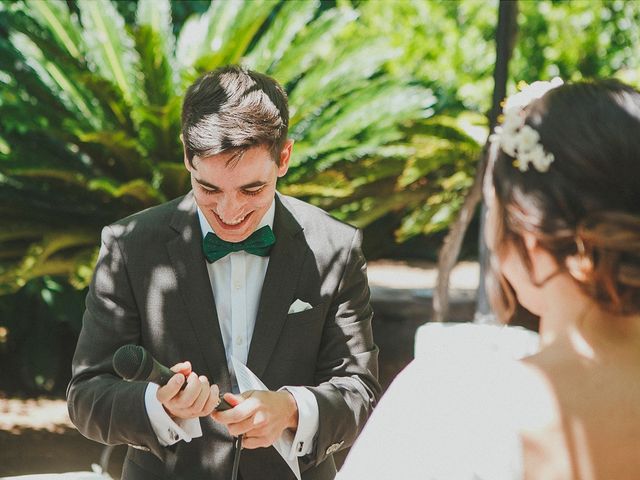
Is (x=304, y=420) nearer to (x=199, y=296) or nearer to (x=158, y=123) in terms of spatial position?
(x=199, y=296)

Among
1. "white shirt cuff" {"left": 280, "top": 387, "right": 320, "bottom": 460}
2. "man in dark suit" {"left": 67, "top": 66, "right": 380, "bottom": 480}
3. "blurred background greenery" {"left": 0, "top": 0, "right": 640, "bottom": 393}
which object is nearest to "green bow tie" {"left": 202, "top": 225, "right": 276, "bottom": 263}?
"man in dark suit" {"left": 67, "top": 66, "right": 380, "bottom": 480}

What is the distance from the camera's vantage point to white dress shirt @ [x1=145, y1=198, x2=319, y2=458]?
234 cm

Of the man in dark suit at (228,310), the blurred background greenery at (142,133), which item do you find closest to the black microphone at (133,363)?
the man in dark suit at (228,310)

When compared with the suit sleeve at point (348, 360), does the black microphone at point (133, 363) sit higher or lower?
higher

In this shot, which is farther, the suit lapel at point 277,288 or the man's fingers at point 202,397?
the suit lapel at point 277,288

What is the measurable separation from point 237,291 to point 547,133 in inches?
49.4

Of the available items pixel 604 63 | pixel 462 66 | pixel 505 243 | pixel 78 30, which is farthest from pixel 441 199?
pixel 505 243

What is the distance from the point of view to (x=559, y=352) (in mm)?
1474

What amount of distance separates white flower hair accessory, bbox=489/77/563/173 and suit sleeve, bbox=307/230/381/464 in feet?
3.32

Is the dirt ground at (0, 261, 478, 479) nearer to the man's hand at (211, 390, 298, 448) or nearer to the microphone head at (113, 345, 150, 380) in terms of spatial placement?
the man's hand at (211, 390, 298, 448)

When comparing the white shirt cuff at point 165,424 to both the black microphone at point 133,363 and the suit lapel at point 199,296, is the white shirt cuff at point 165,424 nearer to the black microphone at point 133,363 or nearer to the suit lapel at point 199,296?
the suit lapel at point 199,296

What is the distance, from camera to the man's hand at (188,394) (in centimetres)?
204

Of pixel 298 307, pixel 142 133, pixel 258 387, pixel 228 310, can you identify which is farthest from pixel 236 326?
pixel 142 133

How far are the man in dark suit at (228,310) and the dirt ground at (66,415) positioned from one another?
4.10m
